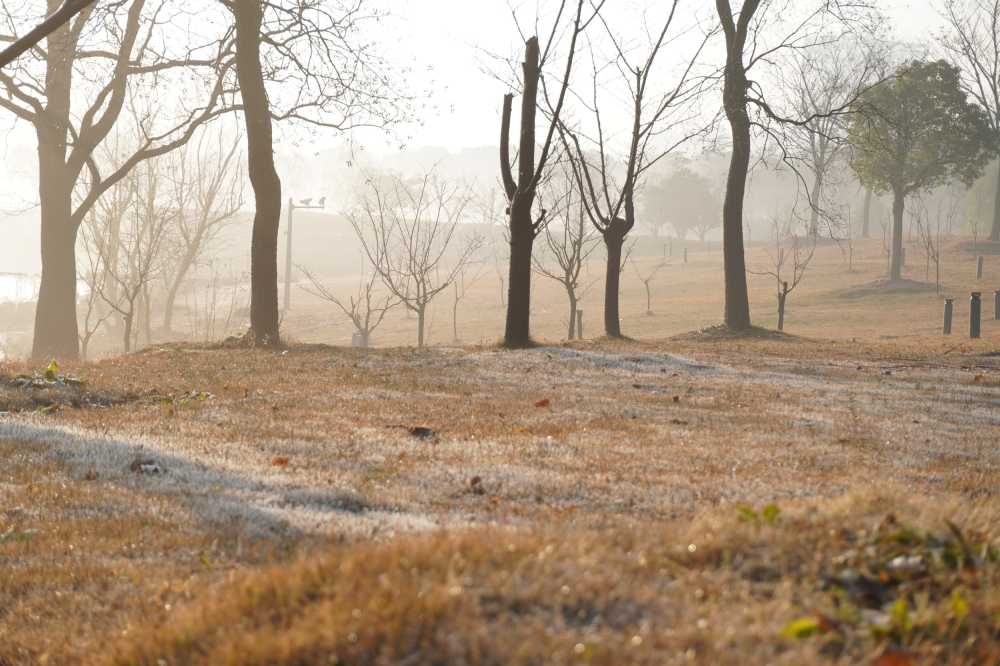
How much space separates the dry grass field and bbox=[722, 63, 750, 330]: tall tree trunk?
10304 mm

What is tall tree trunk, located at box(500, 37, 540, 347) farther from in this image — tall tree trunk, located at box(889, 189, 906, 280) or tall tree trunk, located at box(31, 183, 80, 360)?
tall tree trunk, located at box(889, 189, 906, 280)

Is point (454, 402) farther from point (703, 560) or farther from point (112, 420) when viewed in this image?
point (703, 560)

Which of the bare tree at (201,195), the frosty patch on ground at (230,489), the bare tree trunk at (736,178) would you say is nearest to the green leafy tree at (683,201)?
the bare tree at (201,195)

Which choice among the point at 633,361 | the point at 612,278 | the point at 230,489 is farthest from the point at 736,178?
the point at 230,489

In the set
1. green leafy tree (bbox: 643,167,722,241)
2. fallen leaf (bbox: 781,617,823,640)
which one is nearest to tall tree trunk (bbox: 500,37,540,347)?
fallen leaf (bbox: 781,617,823,640)

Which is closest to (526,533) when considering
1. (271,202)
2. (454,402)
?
(454,402)

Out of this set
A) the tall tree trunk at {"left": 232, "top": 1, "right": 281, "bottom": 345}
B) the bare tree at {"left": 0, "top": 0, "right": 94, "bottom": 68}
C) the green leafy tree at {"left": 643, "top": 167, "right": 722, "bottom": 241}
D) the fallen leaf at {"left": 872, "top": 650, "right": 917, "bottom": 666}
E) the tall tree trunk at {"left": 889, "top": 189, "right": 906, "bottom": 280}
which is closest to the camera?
the fallen leaf at {"left": 872, "top": 650, "right": 917, "bottom": 666}

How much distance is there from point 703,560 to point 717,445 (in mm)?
4490

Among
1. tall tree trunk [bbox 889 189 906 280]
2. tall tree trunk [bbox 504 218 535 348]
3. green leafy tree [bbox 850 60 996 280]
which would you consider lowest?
tall tree trunk [bbox 504 218 535 348]

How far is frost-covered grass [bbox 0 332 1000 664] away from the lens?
310 cm

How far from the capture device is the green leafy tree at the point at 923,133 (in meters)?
48.2

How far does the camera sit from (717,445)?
26.7 ft

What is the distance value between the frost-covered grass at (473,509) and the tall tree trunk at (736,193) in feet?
34.3

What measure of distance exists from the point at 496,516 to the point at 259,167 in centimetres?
1426
